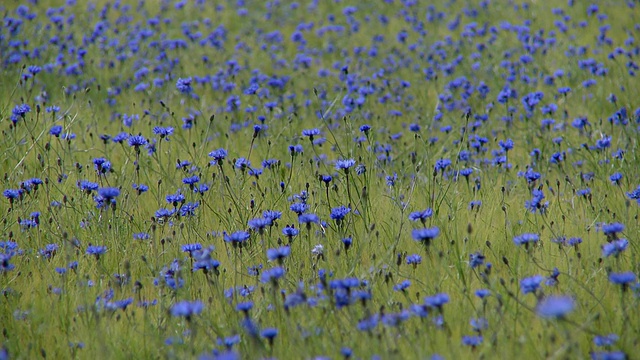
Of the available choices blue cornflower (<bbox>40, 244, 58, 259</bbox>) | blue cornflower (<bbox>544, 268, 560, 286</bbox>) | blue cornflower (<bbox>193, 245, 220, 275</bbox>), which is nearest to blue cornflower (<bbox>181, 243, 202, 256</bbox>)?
blue cornflower (<bbox>193, 245, 220, 275</bbox>)

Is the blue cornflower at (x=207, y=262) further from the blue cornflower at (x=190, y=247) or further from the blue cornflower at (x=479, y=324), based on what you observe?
the blue cornflower at (x=479, y=324)

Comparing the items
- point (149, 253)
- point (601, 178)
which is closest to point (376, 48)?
point (601, 178)

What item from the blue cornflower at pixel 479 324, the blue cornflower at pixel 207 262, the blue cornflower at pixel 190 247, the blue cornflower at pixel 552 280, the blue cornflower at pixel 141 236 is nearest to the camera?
the blue cornflower at pixel 479 324

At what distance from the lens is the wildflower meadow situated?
8.48 feet

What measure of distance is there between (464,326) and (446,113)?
3259 mm

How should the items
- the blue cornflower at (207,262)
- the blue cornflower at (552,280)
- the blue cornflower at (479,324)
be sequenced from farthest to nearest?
the blue cornflower at (552,280), the blue cornflower at (207,262), the blue cornflower at (479,324)

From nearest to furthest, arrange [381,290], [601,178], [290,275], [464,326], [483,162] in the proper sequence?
1. [464,326]
2. [381,290]
3. [290,275]
4. [601,178]
5. [483,162]

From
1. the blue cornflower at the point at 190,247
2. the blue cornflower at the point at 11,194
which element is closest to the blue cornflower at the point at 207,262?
the blue cornflower at the point at 190,247

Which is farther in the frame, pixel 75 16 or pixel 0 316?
pixel 75 16

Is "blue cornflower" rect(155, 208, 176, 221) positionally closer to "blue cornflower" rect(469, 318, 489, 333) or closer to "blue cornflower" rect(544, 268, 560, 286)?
"blue cornflower" rect(469, 318, 489, 333)

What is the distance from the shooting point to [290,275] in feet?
10.3

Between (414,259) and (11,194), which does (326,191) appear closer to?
(414,259)

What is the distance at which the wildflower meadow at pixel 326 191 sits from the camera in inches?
102

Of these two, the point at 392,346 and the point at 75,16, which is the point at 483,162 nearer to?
the point at 392,346
